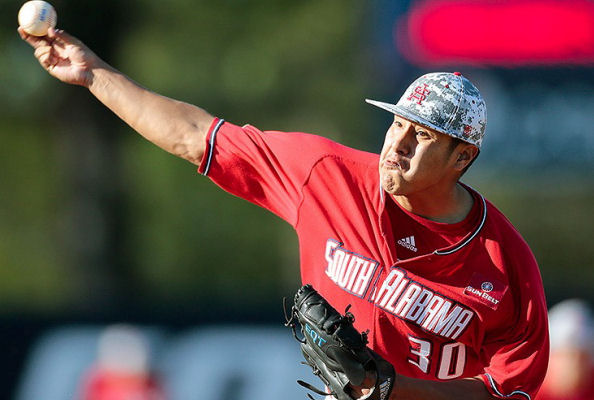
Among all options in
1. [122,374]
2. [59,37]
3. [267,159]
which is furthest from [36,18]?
[122,374]

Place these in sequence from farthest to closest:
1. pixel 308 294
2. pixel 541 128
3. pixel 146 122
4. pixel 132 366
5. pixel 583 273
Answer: pixel 583 273 < pixel 541 128 < pixel 132 366 < pixel 146 122 < pixel 308 294

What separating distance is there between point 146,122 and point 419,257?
144 cm

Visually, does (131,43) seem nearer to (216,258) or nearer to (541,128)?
(216,258)

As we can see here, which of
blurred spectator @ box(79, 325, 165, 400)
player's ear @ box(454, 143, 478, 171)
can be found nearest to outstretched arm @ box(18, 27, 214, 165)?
player's ear @ box(454, 143, 478, 171)

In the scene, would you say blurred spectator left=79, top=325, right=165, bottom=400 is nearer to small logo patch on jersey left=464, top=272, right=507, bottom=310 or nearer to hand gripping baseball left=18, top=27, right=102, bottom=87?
hand gripping baseball left=18, top=27, right=102, bottom=87

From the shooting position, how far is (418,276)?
16.2 feet

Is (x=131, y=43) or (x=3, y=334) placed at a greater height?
(x=3, y=334)

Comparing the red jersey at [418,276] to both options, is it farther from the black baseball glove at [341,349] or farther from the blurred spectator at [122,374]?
the blurred spectator at [122,374]

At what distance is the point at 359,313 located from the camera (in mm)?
4957

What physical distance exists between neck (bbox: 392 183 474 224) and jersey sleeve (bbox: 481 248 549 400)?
40cm

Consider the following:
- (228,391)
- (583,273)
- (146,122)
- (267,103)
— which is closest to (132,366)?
(228,391)

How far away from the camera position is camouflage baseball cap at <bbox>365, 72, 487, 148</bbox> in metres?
4.79

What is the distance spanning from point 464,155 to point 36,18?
7.06 feet

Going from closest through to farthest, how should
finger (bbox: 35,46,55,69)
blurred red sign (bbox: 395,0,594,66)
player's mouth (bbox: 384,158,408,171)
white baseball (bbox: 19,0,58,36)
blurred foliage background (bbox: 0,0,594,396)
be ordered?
player's mouth (bbox: 384,158,408,171), white baseball (bbox: 19,0,58,36), finger (bbox: 35,46,55,69), blurred red sign (bbox: 395,0,594,66), blurred foliage background (bbox: 0,0,594,396)
